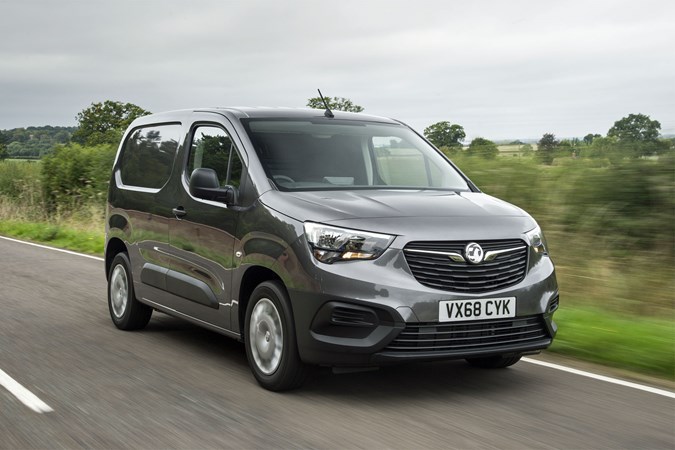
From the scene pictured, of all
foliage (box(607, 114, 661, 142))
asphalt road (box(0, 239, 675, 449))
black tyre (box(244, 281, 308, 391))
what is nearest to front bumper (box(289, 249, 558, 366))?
black tyre (box(244, 281, 308, 391))

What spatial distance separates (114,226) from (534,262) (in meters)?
4.26

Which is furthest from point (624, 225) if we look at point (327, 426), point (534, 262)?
point (327, 426)

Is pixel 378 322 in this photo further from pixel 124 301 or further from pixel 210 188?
pixel 124 301

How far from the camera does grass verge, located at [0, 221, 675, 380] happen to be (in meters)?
6.48

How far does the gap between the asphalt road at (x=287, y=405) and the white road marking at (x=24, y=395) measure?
0.05m

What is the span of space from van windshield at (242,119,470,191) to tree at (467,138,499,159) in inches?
210

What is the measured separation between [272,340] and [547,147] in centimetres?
693

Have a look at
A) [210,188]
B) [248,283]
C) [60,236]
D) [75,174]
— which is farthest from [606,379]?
[75,174]

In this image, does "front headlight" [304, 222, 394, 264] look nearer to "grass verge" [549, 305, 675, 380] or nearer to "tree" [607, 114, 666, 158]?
"grass verge" [549, 305, 675, 380]

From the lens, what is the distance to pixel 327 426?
16.0ft

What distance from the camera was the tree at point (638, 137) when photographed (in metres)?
10.1

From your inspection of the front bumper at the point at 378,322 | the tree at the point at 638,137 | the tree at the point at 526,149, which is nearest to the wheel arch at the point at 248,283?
the front bumper at the point at 378,322

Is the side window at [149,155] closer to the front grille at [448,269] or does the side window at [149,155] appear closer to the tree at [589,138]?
the front grille at [448,269]

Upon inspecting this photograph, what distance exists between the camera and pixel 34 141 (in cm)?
4572
